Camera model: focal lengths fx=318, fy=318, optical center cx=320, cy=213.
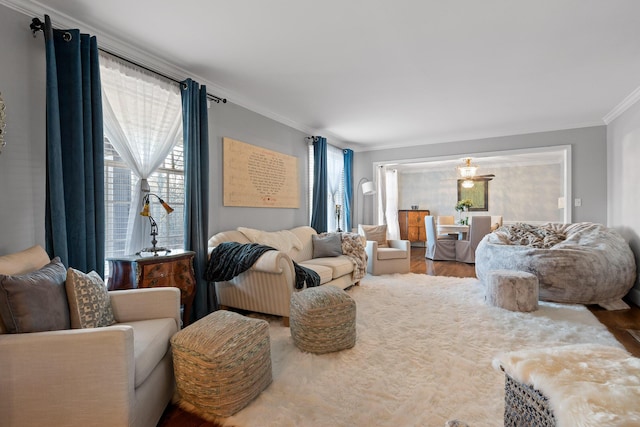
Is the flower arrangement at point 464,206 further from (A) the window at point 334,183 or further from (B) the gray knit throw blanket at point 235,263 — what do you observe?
(B) the gray knit throw blanket at point 235,263

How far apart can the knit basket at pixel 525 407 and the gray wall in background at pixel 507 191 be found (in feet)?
28.0

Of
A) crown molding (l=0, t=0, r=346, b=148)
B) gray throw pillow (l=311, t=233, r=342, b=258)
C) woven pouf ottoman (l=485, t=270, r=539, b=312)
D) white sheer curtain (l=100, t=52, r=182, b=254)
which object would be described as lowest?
woven pouf ottoman (l=485, t=270, r=539, b=312)

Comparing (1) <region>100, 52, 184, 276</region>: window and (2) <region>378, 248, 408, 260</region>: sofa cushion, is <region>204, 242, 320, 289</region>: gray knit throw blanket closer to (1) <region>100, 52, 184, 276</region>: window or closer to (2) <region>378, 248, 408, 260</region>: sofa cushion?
(1) <region>100, 52, 184, 276</region>: window

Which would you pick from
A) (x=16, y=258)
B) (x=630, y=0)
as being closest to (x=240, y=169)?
(x=16, y=258)

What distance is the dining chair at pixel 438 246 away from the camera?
22.6 feet

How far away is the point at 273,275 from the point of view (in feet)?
9.67

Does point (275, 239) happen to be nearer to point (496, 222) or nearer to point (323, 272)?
point (323, 272)

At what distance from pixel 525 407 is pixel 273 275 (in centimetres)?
210

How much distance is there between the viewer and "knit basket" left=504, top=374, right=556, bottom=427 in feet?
3.81

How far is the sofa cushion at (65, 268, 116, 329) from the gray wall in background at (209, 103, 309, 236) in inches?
74.1

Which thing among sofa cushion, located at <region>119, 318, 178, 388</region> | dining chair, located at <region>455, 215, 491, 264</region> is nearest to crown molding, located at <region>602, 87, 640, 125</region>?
dining chair, located at <region>455, 215, 491, 264</region>

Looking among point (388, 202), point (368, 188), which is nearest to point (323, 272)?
point (368, 188)

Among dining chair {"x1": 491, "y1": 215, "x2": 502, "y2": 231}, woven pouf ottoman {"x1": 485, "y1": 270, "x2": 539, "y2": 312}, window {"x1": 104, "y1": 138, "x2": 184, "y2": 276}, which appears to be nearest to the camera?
window {"x1": 104, "y1": 138, "x2": 184, "y2": 276}

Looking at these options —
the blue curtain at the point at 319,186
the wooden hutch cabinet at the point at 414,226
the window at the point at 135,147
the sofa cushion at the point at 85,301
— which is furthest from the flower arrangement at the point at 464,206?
the sofa cushion at the point at 85,301
